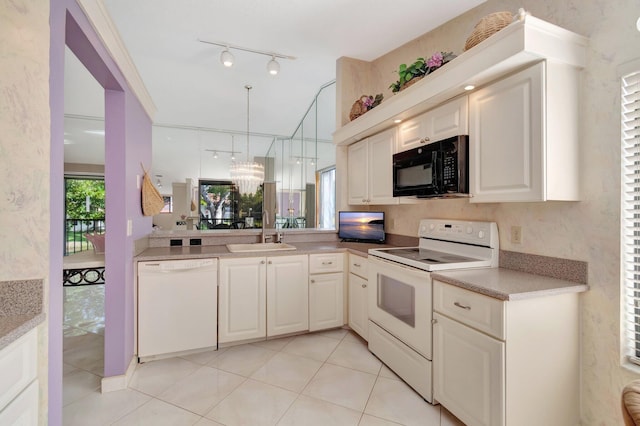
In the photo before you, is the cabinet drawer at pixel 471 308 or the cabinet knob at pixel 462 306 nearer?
the cabinet drawer at pixel 471 308

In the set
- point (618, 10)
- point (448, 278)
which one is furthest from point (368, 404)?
point (618, 10)

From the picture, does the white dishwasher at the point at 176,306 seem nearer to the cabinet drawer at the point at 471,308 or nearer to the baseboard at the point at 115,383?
the baseboard at the point at 115,383

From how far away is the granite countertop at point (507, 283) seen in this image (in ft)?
4.70

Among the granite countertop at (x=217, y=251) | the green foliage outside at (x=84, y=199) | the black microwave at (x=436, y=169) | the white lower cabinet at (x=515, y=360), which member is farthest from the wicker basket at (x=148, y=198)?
the green foliage outside at (x=84, y=199)

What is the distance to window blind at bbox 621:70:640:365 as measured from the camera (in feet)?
4.69

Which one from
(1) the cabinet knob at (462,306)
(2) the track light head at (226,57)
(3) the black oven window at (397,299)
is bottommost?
(3) the black oven window at (397,299)

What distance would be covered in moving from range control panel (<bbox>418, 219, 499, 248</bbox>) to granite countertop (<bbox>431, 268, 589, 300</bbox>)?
23 centimetres

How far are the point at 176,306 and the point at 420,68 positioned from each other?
2.69 metres

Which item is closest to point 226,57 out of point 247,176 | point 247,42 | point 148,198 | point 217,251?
point 247,42

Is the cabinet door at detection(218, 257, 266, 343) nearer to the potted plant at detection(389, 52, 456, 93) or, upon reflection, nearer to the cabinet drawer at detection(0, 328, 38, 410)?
the cabinet drawer at detection(0, 328, 38, 410)

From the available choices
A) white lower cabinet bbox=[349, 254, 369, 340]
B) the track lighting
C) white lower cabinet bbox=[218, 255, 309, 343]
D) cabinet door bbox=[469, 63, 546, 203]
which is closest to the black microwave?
cabinet door bbox=[469, 63, 546, 203]

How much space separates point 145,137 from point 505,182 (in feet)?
9.67

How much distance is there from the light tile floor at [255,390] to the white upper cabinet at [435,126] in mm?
1805

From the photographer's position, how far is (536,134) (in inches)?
60.3
